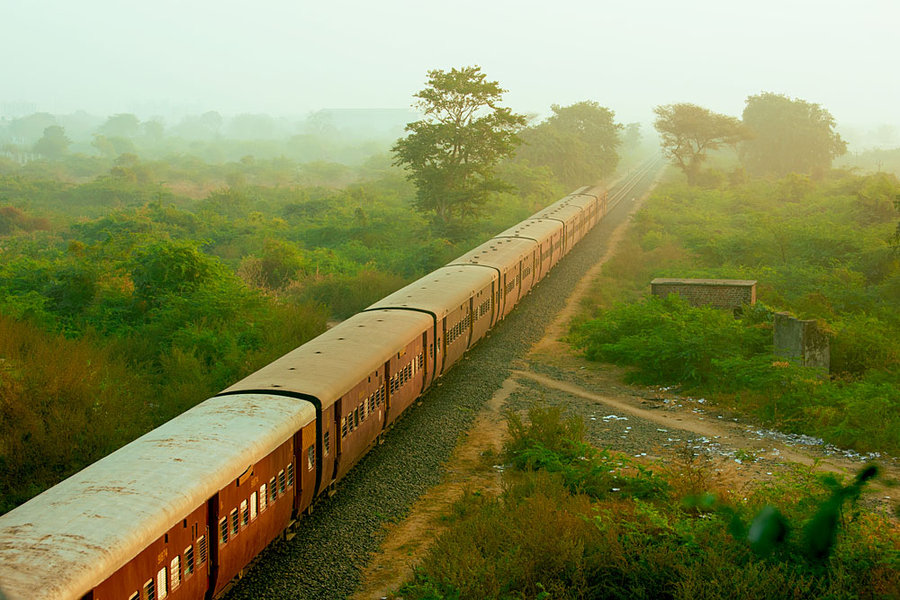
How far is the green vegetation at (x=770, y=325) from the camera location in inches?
650

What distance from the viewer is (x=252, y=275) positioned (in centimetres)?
3092

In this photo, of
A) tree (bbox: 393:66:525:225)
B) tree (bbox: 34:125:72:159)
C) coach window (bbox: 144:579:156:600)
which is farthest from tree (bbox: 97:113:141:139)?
coach window (bbox: 144:579:156:600)

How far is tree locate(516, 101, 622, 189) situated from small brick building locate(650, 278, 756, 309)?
119 feet

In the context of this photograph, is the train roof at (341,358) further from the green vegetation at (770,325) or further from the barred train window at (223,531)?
the green vegetation at (770,325)

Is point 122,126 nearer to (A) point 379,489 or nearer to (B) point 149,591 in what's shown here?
(A) point 379,489

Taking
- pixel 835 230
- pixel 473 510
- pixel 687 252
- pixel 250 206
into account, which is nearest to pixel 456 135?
pixel 687 252

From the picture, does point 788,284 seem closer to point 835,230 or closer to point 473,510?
point 835,230

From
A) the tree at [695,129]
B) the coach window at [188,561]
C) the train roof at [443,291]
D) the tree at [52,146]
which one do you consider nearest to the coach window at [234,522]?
the coach window at [188,561]

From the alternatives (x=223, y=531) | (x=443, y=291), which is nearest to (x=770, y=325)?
(x=443, y=291)

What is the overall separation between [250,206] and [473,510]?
161 ft

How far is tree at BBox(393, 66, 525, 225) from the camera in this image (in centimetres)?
3997

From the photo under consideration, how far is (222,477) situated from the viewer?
8.64 meters

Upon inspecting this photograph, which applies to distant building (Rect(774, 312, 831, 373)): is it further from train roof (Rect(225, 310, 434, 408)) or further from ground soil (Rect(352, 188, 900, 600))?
train roof (Rect(225, 310, 434, 408))

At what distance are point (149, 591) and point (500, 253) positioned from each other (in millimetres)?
19419
